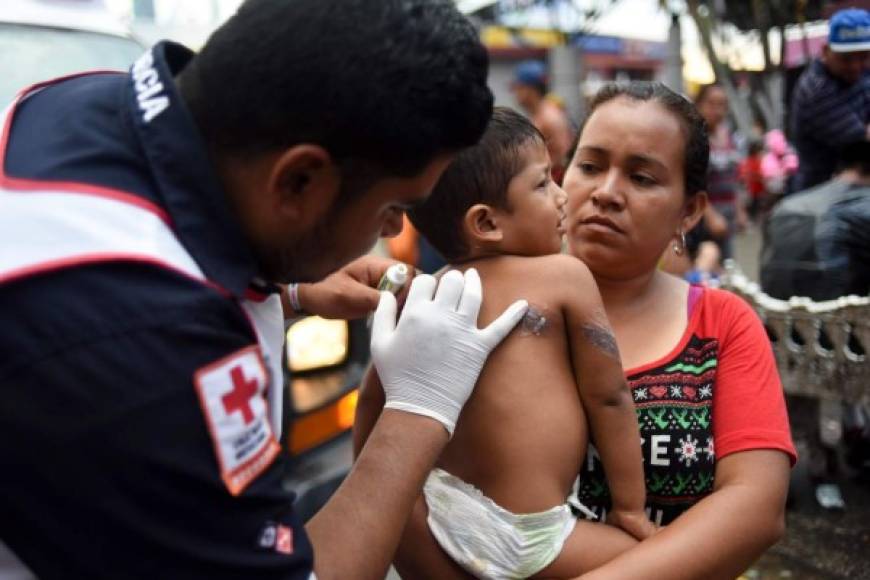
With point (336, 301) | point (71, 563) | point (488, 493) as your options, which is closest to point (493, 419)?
point (488, 493)

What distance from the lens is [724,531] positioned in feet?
4.71

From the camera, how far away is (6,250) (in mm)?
973

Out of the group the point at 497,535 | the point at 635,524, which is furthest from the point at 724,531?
the point at 497,535

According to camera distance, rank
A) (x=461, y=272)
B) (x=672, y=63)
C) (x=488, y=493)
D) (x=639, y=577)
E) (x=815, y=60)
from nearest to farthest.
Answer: (x=639, y=577)
(x=488, y=493)
(x=461, y=272)
(x=815, y=60)
(x=672, y=63)

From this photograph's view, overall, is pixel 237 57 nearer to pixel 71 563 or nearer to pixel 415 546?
pixel 71 563

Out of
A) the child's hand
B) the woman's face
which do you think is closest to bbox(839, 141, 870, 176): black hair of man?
the woman's face

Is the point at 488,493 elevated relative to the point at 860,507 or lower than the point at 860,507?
elevated

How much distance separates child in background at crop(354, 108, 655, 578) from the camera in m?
1.46

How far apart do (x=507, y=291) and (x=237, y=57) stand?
26.3 inches

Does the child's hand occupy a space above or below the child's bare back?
below

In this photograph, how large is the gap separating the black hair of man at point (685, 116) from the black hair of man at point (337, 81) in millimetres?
656

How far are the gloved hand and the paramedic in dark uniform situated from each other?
152 mm


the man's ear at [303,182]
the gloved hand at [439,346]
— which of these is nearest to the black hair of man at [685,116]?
the gloved hand at [439,346]

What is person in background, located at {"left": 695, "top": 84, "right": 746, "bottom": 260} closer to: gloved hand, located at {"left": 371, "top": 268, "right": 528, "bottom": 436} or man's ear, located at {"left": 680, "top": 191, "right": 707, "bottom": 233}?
man's ear, located at {"left": 680, "top": 191, "right": 707, "bottom": 233}
